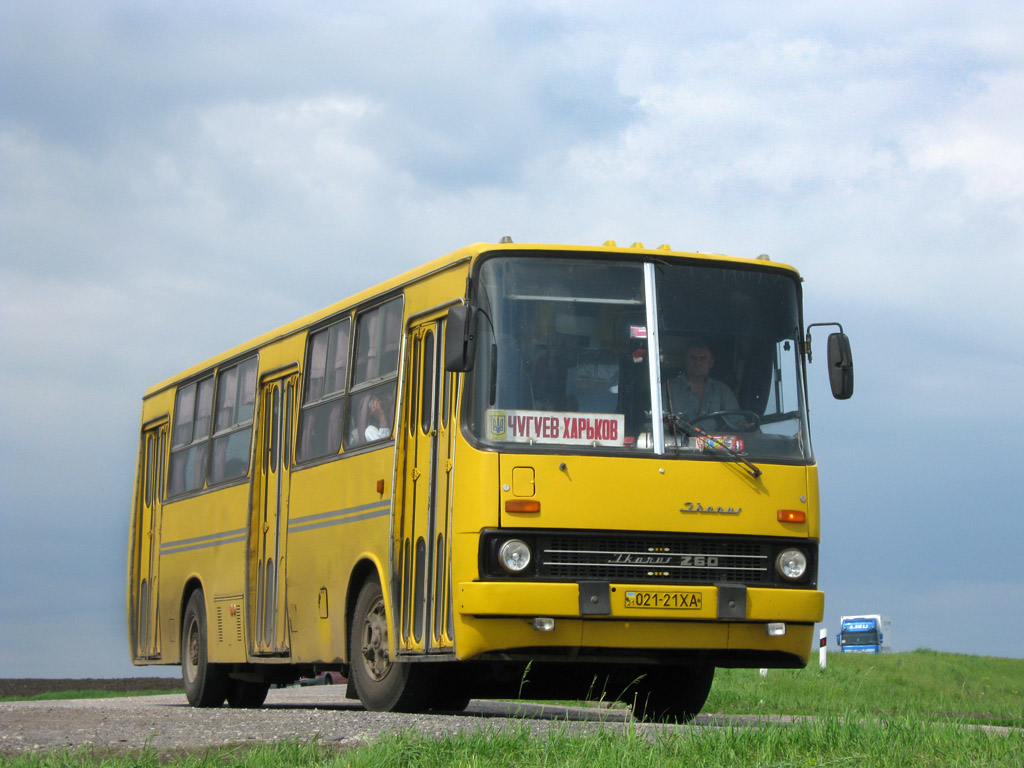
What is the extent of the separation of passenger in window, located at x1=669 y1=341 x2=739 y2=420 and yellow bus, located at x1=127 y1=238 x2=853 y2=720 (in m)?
0.02

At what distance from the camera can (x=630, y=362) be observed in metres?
11.0

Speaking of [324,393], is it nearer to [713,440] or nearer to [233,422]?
[233,422]

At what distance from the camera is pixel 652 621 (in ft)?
35.3

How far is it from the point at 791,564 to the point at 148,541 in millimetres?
10353

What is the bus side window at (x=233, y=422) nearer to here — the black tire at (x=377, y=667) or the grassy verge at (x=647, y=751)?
the black tire at (x=377, y=667)

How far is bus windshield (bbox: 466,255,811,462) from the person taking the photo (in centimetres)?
1087

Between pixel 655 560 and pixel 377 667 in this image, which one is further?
pixel 377 667

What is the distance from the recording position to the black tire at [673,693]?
42.0 ft

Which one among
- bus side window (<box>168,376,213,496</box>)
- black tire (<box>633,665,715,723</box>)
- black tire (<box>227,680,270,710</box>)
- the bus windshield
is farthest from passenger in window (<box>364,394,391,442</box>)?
black tire (<box>227,680,270,710</box>)

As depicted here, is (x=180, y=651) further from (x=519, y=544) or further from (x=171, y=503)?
(x=519, y=544)

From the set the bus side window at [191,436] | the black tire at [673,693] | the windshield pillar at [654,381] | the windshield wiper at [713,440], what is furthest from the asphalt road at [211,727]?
the bus side window at [191,436]

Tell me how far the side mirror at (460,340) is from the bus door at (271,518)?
432 cm

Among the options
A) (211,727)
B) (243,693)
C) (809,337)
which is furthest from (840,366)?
(243,693)

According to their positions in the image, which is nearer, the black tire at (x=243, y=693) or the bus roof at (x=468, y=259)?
the bus roof at (x=468, y=259)
